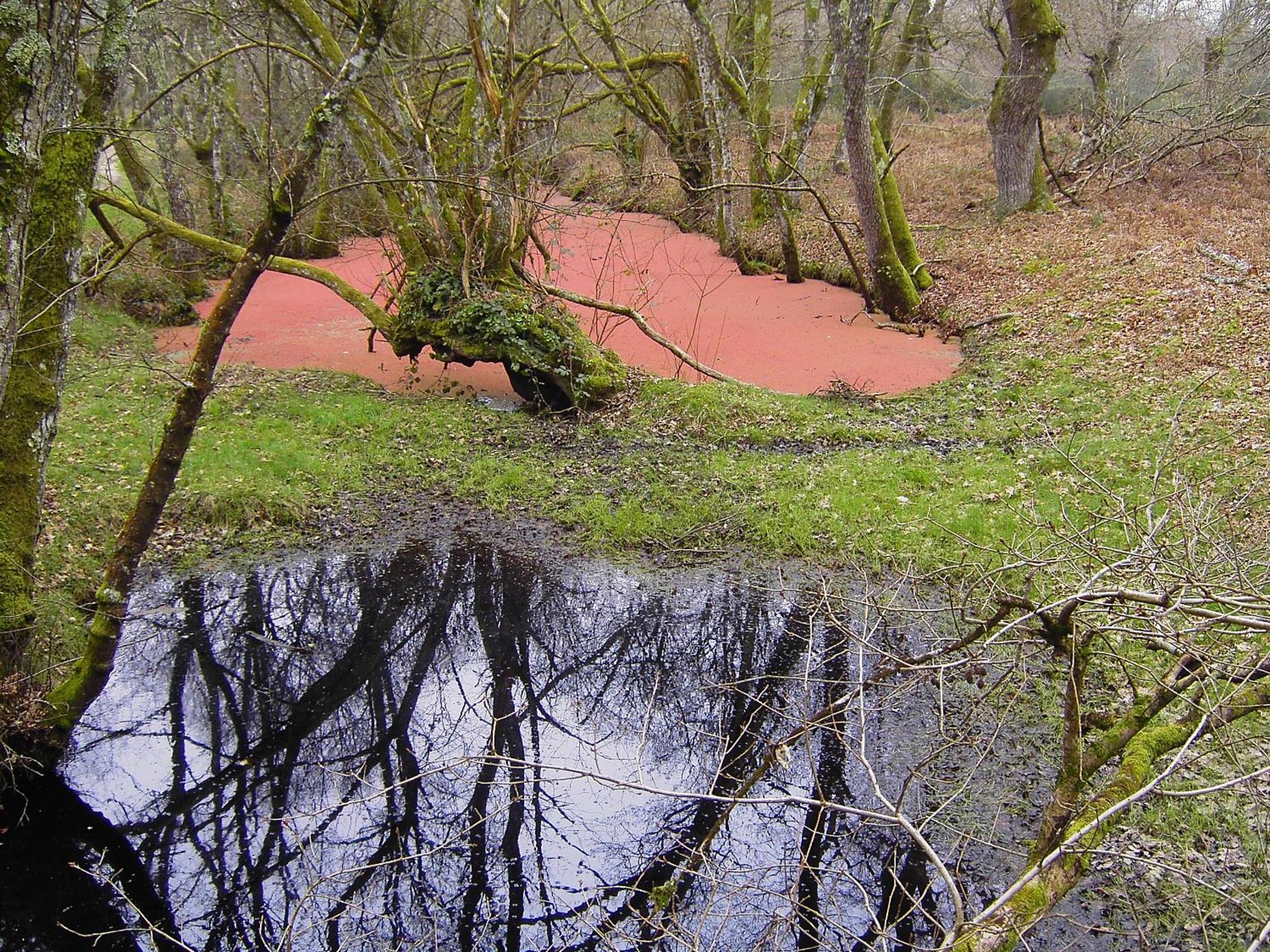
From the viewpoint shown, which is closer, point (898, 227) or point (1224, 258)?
point (1224, 258)

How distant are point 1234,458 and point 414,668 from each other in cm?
656

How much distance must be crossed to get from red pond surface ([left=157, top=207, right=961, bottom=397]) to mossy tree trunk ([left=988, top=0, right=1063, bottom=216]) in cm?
364

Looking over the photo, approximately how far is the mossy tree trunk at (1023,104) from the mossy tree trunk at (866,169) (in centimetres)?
266

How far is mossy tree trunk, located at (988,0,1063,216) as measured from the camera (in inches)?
530

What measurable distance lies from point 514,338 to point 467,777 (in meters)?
5.74

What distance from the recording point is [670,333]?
1198cm

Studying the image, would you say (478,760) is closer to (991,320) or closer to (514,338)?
(514,338)

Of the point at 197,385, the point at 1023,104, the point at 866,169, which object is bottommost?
the point at 197,385

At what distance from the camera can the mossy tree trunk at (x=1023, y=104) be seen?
44.1 feet

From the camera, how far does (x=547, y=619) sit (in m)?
6.43

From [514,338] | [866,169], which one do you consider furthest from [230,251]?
[866,169]

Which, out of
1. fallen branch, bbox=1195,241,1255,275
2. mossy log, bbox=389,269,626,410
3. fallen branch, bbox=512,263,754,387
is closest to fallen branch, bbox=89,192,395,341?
mossy log, bbox=389,269,626,410

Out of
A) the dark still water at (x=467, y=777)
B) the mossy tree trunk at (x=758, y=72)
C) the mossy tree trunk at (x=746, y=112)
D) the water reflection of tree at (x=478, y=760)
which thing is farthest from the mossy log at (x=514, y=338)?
the mossy tree trunk at (x=758, y=72)

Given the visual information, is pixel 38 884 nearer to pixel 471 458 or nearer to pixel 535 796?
pixel 535 796
